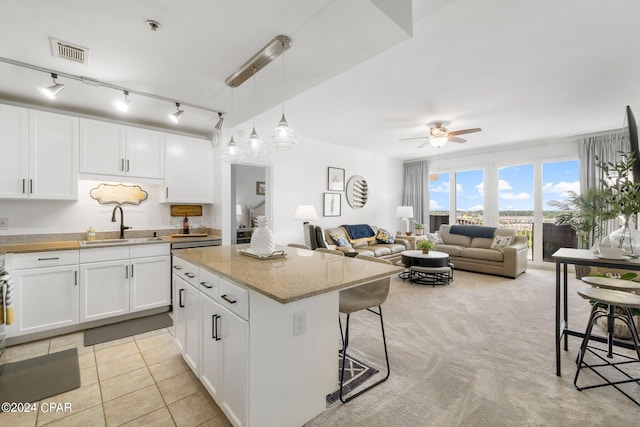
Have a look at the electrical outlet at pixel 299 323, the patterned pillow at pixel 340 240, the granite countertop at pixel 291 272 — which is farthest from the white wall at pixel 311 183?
the electrical outlet at pixel 299 323

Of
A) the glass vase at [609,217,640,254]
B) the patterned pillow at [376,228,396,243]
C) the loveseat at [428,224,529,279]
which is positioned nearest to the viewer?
the glass vase at [609,217,640,254]

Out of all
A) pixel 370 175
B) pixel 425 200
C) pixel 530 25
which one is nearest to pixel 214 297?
pixel 530 25

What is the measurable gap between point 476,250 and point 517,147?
2625 millimetres

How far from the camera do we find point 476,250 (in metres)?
5.60

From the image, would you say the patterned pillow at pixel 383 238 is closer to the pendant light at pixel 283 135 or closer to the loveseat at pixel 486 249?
the loveseat at pixel 486 249

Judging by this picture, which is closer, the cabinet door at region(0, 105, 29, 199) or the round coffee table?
the cabinet door at region(0, 105, 29, 199)

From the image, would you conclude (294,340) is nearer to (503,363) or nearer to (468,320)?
(503,363)

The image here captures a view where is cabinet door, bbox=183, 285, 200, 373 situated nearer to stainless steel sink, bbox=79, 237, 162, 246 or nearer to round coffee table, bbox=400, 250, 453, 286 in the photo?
stainless steel sink, bbox=79, 237, 162, 246

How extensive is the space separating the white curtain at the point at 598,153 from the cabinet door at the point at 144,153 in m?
7.05

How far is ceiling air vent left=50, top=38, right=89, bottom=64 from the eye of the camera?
201 cm

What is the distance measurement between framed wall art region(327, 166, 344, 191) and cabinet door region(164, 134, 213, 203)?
8.63 ft

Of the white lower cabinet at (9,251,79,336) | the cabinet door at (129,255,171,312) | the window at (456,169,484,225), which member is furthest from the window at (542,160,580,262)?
the white lower cabinet at (9,251,79,336)

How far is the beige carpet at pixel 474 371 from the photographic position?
1728mm

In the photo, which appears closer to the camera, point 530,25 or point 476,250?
point 530,25
